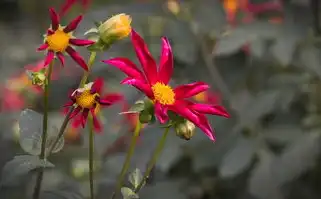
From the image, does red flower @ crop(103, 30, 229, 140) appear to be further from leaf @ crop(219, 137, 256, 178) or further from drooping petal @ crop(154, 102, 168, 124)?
leaf @ crop(219, 137, 256, 178)

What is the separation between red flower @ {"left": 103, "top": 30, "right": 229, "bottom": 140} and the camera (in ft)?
1.84

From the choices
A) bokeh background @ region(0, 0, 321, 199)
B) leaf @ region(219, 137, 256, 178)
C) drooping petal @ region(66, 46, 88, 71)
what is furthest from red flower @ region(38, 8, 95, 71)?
→ leaf @ region(219, 137, 256, 178)

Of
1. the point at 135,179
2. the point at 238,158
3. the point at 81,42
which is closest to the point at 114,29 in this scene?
the point at 81,42

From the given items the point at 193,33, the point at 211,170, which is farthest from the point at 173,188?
the point at 193,33

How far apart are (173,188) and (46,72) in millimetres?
478

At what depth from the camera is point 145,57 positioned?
591 millimetres

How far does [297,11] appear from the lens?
1.14 meters

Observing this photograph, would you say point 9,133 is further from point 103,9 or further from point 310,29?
point 310,29

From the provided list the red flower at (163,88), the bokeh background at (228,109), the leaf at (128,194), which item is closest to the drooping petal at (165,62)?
the red flower at (163,88)

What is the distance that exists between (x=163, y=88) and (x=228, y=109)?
0.56 m

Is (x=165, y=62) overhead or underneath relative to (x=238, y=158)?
overhead

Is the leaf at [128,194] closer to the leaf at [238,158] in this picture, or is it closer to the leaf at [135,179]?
the leaf at [135,179]

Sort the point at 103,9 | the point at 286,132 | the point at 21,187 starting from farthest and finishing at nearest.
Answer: the point at 286,132 → the point at 103,9 → the point at 21,187

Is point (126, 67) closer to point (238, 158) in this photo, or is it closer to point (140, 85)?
point (140, 85)
